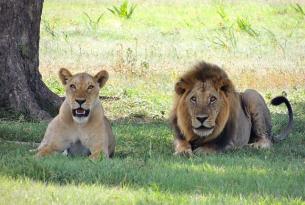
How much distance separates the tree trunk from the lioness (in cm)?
323

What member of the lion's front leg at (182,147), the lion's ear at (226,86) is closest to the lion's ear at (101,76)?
the lion's front leg at (182,147)

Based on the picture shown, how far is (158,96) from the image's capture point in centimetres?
1528

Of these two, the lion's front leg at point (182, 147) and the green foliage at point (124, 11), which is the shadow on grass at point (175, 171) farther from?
the green foliage at point (124, 11)

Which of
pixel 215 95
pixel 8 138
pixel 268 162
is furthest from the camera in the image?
pixel 8 138

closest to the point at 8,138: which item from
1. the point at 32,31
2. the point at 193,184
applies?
the point at 32,31

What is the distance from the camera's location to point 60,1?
32312mm

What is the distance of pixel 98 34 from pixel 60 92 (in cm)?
1076

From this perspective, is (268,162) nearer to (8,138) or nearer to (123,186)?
(123,186)

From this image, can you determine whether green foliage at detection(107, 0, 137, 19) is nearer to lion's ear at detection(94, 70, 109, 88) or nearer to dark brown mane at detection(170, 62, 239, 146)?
dark brown mane at detection(170, 62, 239, 146)

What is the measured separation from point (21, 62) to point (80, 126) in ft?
12.1

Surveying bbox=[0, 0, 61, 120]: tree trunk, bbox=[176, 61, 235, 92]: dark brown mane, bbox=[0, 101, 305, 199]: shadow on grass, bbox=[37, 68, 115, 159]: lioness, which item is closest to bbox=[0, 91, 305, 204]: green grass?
bbox=[0, 101, 305, 199]: shadow on grass

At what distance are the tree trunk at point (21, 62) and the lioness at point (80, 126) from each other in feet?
10.6

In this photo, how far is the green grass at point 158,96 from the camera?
6.36 meters

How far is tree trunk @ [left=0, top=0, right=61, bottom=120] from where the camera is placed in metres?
11.6
